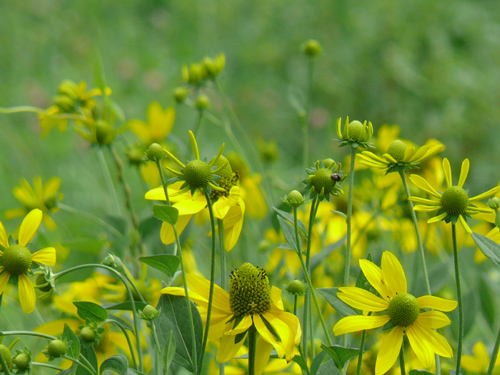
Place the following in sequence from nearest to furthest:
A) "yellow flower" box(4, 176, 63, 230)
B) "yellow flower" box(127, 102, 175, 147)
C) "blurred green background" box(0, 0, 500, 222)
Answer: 1. "yellow flower" box(4, 176, 63, 230)
2. "yellow flower" box(127, 102, 175, 147)
3. "blurred green background" box(0, 0, 500, 222)

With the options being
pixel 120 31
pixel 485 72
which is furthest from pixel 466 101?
pixel 120 31

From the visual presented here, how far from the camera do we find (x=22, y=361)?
16.9 inches

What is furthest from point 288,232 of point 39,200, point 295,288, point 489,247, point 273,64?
point 273,64

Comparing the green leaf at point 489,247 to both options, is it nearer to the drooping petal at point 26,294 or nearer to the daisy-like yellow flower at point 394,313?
the daisy-like yellow flower at point 394,313

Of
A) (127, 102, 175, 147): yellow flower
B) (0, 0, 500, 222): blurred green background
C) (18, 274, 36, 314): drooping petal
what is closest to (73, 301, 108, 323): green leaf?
(18, 274, 36, 314): drooping petal

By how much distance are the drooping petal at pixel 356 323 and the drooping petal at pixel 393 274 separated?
0.07 feet

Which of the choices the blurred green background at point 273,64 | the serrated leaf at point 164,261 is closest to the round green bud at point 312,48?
the serrated leaf at point 164,261

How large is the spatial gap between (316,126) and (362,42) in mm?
494

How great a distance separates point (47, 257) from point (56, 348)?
0.07 m

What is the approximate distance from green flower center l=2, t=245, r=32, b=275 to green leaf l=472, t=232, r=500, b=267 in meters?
0.33

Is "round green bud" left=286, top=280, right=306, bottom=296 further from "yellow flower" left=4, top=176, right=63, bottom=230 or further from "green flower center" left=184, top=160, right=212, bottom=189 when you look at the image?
"yellow flower" left=4, top=176, right=63, bottom=230

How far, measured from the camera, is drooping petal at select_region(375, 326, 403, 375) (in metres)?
0.42

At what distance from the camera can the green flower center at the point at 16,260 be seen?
458 mm

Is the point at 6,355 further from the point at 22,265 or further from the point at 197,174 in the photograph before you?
the point at 197,174
